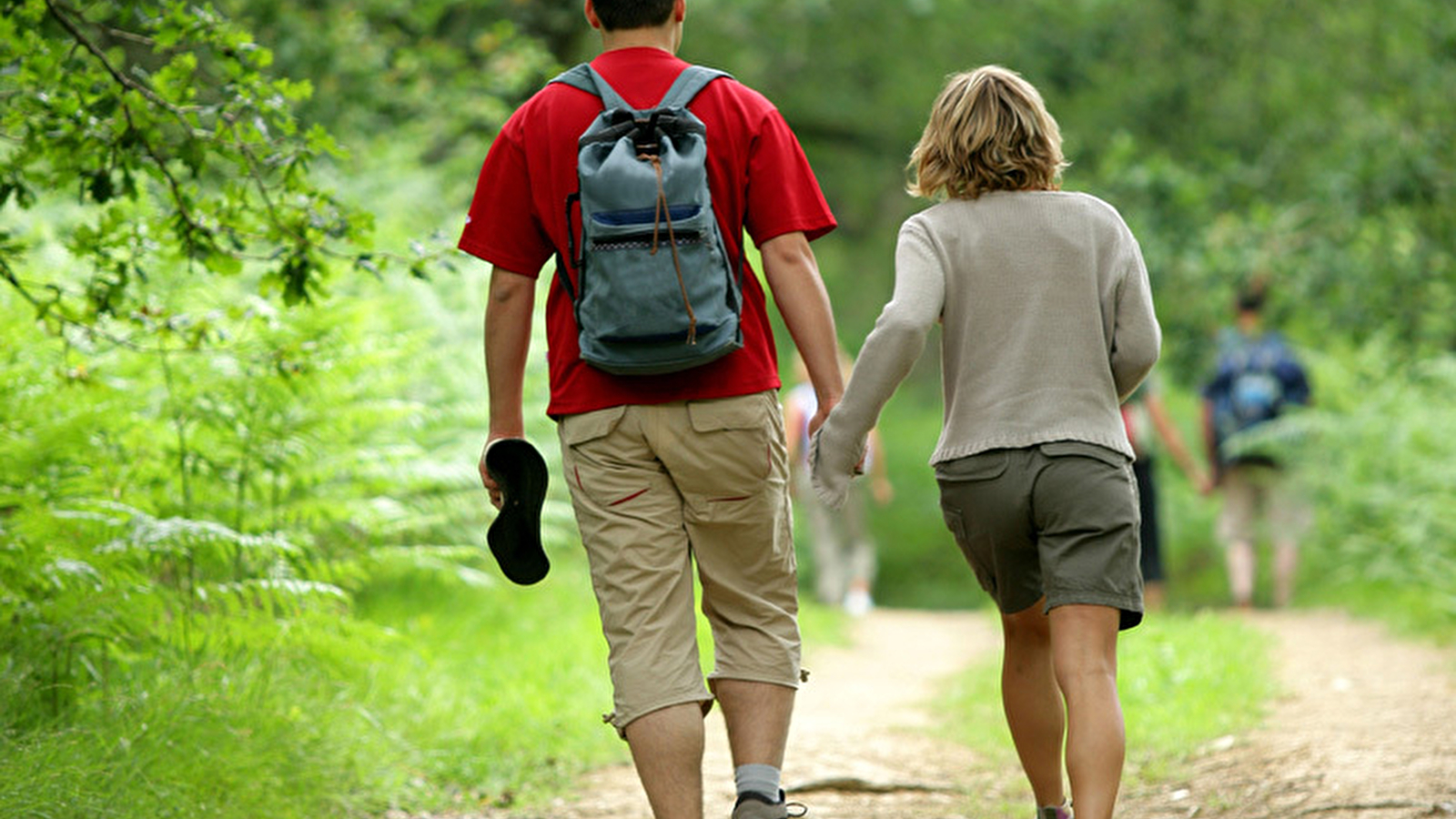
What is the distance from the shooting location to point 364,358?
6.16 metres

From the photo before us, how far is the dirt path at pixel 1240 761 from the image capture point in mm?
4626

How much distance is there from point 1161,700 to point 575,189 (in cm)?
384

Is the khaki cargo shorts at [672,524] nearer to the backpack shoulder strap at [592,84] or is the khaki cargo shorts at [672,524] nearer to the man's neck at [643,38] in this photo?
the backpack shoulder strap at [592,84]

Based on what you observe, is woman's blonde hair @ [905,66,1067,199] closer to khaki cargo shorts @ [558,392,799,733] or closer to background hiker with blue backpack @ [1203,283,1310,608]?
khaki cargo shorts @ [558,392,799,733]

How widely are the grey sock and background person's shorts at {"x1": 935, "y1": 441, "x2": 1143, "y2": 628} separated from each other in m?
0.77

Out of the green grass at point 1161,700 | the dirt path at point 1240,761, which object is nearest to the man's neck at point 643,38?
the dirt path at point 1240,761

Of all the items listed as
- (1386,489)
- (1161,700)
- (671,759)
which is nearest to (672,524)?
(671,759)

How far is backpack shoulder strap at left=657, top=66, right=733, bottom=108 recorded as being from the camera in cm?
369

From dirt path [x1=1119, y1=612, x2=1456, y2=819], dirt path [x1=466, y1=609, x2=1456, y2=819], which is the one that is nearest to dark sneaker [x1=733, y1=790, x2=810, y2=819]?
dirt path [x1=466, y1=609, x2=1456, y2=819]

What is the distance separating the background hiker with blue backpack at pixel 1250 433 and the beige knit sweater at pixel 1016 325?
679 cm

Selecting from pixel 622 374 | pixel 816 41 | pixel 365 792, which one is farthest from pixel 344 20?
pixel 816 41

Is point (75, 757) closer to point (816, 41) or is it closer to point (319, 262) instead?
point (319, 262)

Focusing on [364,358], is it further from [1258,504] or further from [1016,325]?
[1258,504]

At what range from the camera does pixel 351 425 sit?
6402mm
